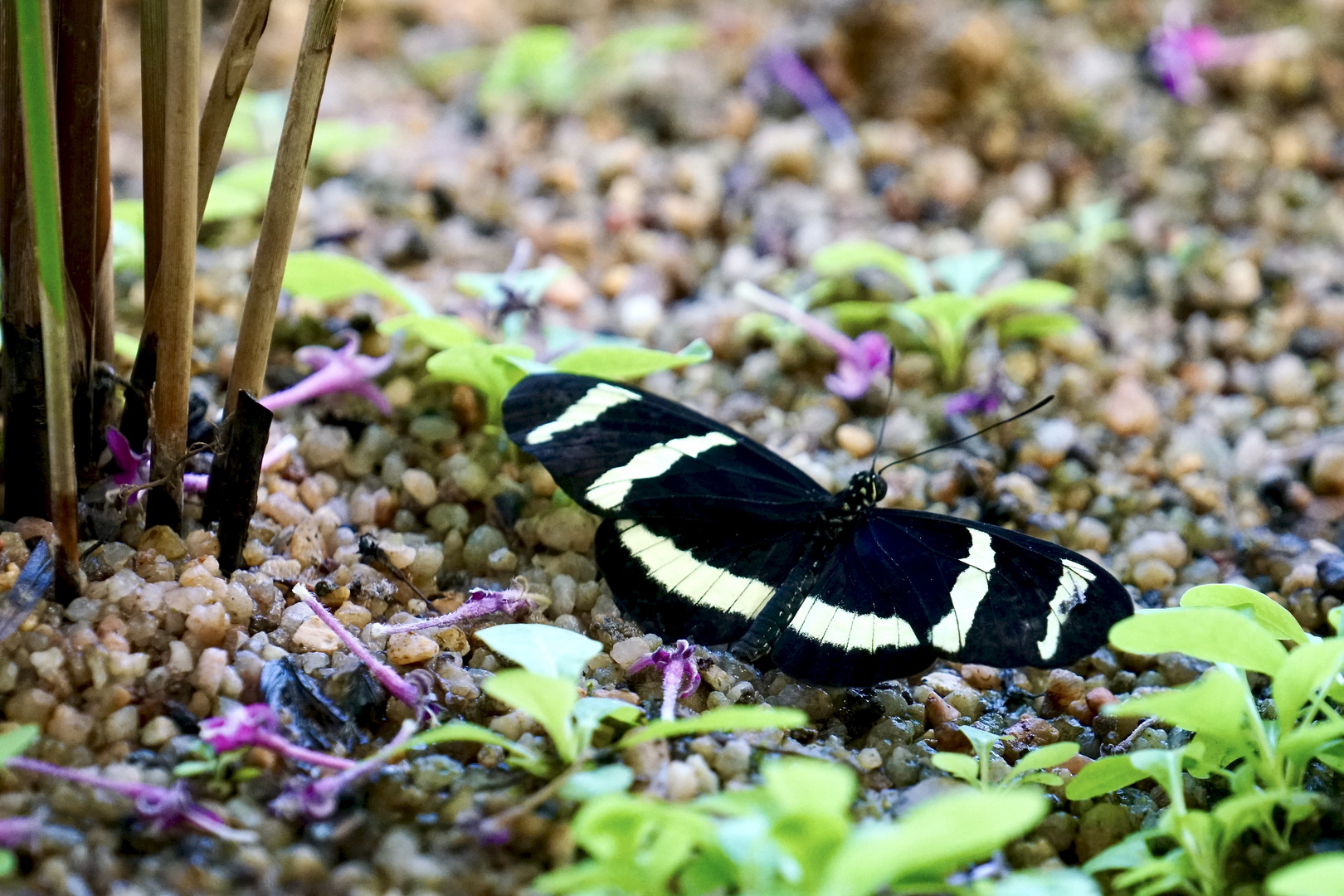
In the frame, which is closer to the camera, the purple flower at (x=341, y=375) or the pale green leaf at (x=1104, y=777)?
the pale green leaf at (x=1104, y=777)

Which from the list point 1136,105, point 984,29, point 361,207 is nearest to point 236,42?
point 361,207

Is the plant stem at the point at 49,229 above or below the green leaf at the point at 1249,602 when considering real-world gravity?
above

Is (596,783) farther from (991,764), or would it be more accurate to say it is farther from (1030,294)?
(1030,294)

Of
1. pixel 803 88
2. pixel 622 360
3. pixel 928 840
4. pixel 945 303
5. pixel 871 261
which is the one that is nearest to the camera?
pixel 928 840

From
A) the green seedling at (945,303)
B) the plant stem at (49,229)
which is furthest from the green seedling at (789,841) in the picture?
the green seedling at (945,303)

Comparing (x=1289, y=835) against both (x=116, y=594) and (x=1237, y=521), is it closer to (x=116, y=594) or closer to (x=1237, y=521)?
(x=1237, y=521)

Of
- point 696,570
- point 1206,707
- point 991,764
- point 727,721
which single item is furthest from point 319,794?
point 1206,707

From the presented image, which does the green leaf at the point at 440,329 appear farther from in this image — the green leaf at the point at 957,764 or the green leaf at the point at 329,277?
the green leaf at the point at 957,764
